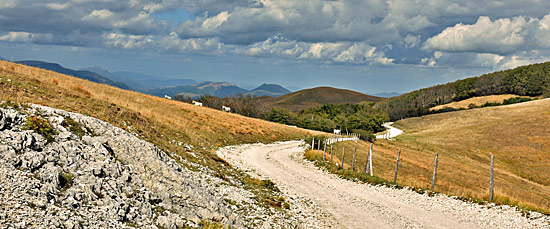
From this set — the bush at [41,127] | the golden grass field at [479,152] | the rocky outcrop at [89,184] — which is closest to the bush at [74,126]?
the rocky outcrop at [89,184]

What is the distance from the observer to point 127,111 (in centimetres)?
3097

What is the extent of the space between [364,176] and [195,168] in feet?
52.7

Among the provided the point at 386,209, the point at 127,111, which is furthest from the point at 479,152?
the point at 127,111

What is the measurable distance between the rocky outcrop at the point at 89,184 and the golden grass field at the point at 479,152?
63.6 ft

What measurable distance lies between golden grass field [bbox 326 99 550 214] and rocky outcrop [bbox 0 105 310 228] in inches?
764

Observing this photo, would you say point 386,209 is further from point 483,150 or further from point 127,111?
point 483,150

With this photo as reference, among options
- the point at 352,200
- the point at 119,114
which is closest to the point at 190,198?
the point at 352,200

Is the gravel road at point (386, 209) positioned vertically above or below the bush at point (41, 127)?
below

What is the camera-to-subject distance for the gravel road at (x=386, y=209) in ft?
57.7

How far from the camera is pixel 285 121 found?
153125 mm

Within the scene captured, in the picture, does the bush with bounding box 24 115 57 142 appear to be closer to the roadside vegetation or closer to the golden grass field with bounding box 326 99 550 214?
the golden grass field with bounding box 326 99 550 214

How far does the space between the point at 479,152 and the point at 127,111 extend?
3836 inches

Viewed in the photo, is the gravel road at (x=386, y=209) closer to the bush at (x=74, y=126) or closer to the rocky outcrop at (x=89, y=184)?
the rocky outcrop at (x=89, y=184)

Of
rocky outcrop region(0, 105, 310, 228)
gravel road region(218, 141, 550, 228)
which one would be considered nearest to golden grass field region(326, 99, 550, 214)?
gravel road region(218, 141, 550, 228)
